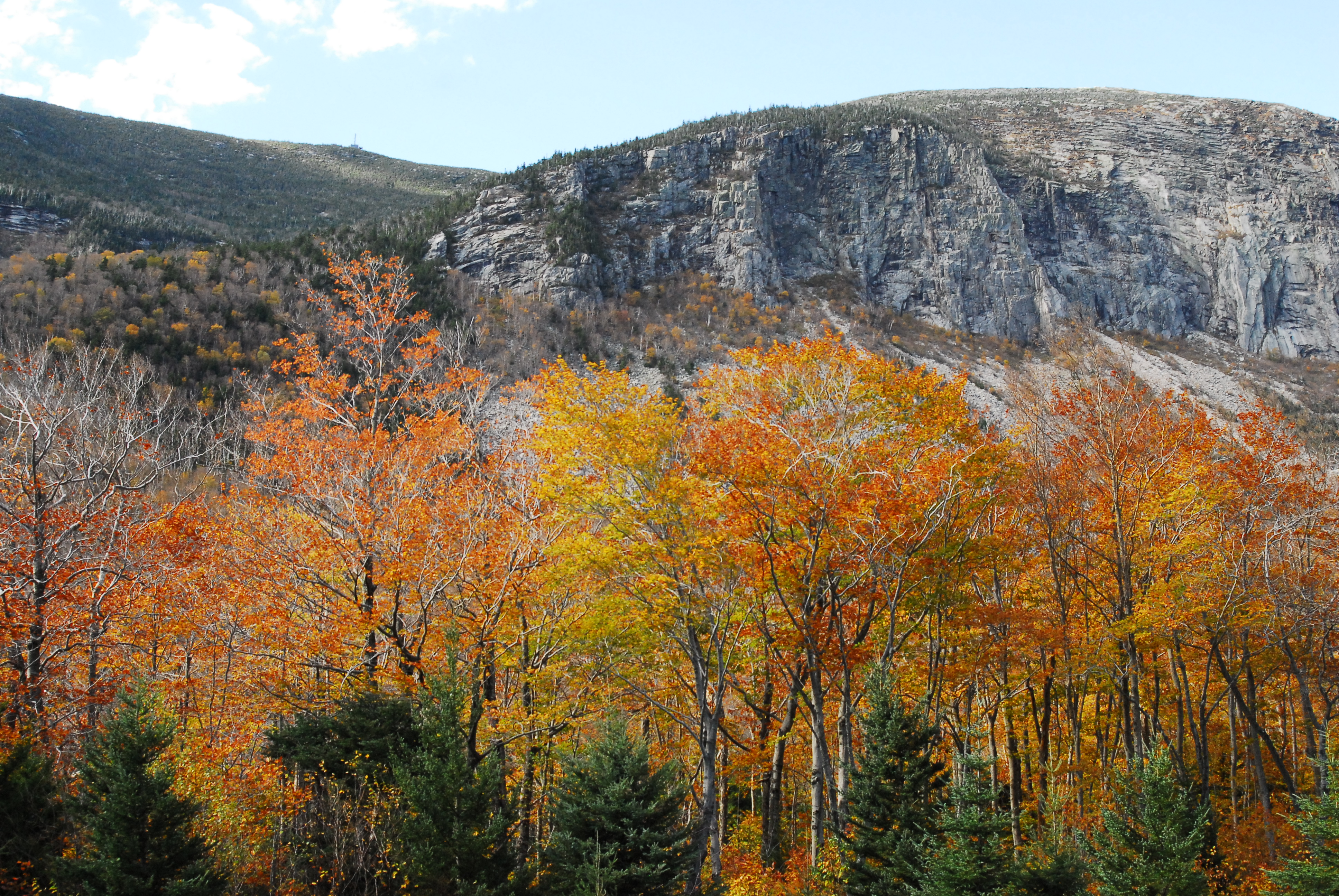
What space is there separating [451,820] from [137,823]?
3882 millimetres

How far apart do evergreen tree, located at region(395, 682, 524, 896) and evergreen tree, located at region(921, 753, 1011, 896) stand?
18.8ft

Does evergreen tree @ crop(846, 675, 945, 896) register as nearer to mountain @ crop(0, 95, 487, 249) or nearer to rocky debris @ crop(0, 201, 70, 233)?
mountain @ crop(0, 95, 487, 249)

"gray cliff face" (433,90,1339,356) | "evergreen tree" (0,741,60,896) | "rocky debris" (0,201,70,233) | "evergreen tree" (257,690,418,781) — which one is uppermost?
"gray cliff face" (433,90,1339,356)

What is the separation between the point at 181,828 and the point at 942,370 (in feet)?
329

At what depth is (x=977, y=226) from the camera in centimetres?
12100

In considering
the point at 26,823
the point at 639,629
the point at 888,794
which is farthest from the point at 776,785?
the point at 26,823

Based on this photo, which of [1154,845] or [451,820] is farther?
[1154,845]

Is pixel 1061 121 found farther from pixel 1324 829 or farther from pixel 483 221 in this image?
pixel 1324 829

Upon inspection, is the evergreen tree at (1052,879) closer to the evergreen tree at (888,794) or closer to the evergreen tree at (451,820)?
the evergreen tree at (888,794)

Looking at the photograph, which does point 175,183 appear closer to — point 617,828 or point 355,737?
point 355,737

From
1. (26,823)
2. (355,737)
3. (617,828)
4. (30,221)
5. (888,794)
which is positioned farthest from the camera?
(30,221)

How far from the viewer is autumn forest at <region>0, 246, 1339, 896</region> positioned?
11.1 metres

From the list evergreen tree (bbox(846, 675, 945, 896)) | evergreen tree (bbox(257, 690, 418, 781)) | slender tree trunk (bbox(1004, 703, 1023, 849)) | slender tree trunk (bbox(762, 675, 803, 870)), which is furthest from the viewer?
slender tree trunk (bbox(1004, 703, 1023, 849))

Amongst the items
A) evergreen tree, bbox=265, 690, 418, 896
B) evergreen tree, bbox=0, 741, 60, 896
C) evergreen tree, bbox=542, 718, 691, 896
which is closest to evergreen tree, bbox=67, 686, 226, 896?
evergreen tree, bbox=0, 741, 60, 896
